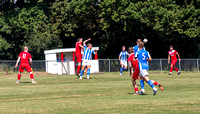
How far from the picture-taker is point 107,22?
41.8 meters

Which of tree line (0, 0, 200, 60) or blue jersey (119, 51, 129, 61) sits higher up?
tree line (0, 0, 200, 60)

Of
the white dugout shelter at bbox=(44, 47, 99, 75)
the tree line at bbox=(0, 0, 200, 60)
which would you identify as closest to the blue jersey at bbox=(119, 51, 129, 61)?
the white dugout shelter at bbox=(44, 47, 99, 75)

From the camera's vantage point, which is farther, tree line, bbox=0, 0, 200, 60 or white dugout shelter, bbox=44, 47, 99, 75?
tree line, bbox=0, 0, 200, 60

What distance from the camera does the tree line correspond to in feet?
131

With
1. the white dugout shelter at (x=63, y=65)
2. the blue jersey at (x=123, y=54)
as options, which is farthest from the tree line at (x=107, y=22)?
the blue jersey at (x=123, y=54)

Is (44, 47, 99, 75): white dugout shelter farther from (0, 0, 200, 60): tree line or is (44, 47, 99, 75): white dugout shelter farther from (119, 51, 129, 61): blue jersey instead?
(119, 51, 129, 61): blue jersey

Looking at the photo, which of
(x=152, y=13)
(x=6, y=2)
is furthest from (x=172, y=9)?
(x=6, y=2)

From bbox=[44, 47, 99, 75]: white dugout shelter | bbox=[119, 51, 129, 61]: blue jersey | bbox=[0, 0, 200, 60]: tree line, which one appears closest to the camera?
bbox=[119, 51, 129, 61]: blue jersey

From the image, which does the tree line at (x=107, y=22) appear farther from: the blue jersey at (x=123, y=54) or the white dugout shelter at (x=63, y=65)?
the blue jersey at (x=123, y=54)

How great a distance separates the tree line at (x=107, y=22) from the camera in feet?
131

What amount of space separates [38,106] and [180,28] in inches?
1247

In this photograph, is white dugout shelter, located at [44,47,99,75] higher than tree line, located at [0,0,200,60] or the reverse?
the reverse

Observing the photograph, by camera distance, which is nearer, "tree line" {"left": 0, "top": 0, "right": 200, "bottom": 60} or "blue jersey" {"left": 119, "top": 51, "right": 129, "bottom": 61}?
"blue jersey" {"left": 119, "top": 51, "right": 129, "bottom": 61}

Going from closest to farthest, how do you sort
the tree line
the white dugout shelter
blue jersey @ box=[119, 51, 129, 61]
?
blue jersey @ box=[119, 51, 129, 61] < the white dugout shelter < the tree line
